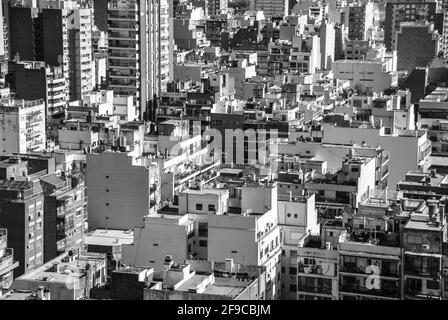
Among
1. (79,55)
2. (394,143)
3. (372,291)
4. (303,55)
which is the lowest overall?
(372,291)

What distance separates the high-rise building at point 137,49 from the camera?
93.8ft

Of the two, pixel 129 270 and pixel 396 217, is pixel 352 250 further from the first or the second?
pixel 129 270

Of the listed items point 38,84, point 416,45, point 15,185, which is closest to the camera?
point 15,185

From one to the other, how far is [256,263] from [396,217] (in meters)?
2.18

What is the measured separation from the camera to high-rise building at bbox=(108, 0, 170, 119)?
28.6 meters

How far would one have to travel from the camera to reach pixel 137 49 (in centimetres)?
2884

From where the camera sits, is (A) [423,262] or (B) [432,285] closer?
(B) [432,285]

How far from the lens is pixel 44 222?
53.0ft

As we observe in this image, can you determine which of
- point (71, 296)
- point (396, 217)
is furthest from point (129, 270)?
point (396, 217)

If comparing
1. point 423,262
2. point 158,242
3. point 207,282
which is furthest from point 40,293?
point 423,262

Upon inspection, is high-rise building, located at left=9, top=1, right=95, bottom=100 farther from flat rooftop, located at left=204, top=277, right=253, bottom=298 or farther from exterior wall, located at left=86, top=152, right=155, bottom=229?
flat rooftop, located at left=204, top=277, right=253, bottom=298

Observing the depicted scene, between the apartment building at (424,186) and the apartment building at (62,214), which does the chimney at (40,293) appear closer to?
the apartment building at (62,214)

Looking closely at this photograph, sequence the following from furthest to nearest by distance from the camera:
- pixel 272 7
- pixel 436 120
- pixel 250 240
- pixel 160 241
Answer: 1. pixel 272 7
2. pixel 436 120
3. pixel 160 241
4. pixel 250 240

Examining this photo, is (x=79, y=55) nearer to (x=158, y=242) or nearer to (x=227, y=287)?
(x=158, y=242)
